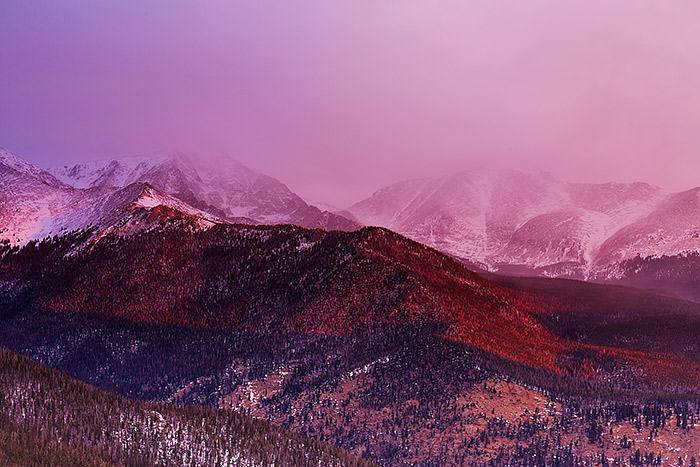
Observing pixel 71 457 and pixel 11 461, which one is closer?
pixel 11 461

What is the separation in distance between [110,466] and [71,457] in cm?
1077

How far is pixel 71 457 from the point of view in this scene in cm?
19575

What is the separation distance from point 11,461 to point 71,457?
17698mm

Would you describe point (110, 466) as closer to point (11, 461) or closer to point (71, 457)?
point (71, 457)

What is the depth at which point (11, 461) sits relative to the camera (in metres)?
181

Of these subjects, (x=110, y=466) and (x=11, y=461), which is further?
(x=110, y=466)

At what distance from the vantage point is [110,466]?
199m

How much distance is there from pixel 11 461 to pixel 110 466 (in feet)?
88.4

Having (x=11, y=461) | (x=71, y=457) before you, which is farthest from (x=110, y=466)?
(x=11, y=461)
